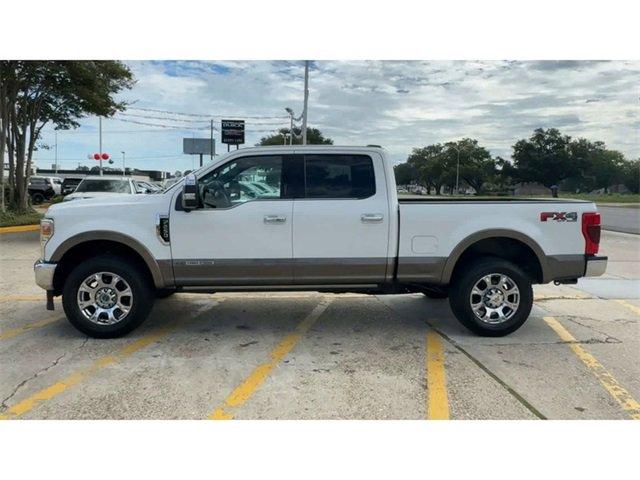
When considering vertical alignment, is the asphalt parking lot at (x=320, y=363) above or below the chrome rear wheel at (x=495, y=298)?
below

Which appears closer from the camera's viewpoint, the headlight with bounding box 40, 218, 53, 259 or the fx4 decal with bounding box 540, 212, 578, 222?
the headlight with bounding box 40, 218, 53, 259

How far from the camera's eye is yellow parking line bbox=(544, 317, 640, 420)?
355cm

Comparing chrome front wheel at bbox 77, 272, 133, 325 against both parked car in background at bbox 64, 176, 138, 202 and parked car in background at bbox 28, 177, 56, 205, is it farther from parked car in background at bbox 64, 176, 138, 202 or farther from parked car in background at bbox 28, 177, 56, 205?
parked car in background at bbox 28, 177, 56, 205

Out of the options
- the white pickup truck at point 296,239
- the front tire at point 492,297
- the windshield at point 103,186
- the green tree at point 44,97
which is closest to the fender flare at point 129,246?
the white pickup truck at point 296,239

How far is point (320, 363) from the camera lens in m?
4.35

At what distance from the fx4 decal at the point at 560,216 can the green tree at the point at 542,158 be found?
2690 inches

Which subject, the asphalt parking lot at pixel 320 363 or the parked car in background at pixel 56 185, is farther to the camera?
the parked car in background at pixel 56 185

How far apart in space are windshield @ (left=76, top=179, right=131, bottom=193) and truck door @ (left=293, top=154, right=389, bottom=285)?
36.4 ft

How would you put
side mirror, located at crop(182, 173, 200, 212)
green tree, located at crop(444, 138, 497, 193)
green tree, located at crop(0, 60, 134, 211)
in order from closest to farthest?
side mirror, located at crop(182, 173, 200, 212) < green tree, located at crop(0, 60, 134, 211) < green tree, located at crop(444, 138, 497, 193)

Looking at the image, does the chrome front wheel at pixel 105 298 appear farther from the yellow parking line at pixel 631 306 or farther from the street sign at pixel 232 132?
the street sign at pixel 232 132

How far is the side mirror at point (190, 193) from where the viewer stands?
15.3 ft

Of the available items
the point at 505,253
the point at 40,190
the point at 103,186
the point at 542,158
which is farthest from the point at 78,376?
the point at 542,158

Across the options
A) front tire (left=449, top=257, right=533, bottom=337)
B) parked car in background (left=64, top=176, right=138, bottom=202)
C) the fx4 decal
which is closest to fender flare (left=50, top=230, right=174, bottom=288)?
front tire (left=449, top=257, right=533, bottom=337)

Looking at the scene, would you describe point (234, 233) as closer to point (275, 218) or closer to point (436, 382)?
point (275, 218)
